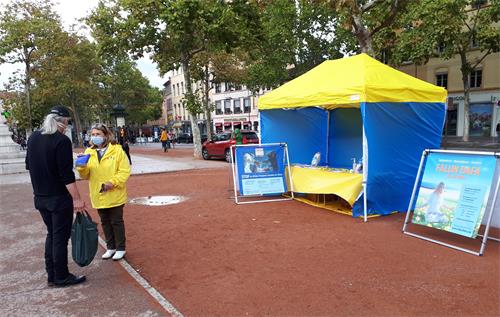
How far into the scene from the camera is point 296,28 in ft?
89.6

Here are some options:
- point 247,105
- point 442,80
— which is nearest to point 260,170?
point 442,80

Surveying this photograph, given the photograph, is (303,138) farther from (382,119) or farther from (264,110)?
(382,119)

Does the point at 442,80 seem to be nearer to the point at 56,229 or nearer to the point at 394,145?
the point at 394,145

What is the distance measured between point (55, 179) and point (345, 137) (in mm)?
6761

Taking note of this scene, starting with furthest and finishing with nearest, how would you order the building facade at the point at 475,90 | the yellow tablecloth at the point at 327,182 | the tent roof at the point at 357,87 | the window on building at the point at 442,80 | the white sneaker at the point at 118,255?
the window on building at the point at 442,80
the building facade at the point at 475,90
the yellow tablecloth at the point at 327,182
the tent roof at the point at 357,87
the white sneaker at the point at 118,255

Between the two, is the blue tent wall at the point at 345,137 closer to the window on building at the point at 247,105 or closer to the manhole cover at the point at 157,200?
the manhole cover at the point at 157,200

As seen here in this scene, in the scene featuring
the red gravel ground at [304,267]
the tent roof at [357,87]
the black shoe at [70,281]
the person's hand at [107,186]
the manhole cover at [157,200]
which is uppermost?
the tent roof at [357,87]

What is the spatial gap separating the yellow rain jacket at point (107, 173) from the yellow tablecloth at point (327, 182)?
3.85 m

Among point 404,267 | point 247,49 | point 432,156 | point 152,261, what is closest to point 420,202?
point 432,156

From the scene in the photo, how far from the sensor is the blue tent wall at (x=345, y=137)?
8.82 m

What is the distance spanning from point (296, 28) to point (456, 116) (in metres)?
16.2

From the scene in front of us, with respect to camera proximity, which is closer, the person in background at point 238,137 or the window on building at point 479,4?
the person in background at point 238,137

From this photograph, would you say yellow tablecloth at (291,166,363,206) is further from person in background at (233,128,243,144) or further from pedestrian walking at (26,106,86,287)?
person in background at (233,128,243,144)

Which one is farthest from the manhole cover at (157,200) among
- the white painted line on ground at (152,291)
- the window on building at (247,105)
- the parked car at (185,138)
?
the window on building at (247,105)
